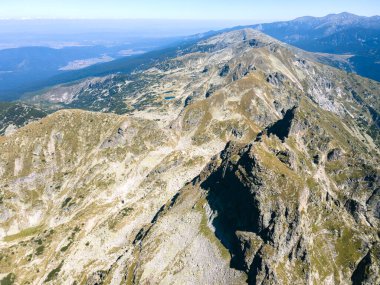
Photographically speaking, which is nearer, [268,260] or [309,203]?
[268,260]

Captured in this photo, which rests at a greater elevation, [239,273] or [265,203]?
[265,203]

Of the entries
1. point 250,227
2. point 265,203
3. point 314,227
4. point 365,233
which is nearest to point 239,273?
point 250,227

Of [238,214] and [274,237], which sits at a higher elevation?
[274,237]

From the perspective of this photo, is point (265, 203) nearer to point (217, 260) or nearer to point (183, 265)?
point (217, 260)

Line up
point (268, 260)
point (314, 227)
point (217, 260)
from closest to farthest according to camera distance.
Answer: point (268, 260)
point (217, 260)
point (314, 227)

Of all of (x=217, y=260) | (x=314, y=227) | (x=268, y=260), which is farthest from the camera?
(x=314, y=227)

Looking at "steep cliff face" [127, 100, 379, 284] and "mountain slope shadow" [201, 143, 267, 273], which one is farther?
"mountain slope shadow" [201, 143, 267, 273]

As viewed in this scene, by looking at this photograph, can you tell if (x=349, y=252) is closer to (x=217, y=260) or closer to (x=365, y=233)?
(x=365, y=233)

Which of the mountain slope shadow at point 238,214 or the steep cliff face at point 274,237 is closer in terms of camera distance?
the steep cliff face at point 274,237

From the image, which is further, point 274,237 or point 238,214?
point 238,214

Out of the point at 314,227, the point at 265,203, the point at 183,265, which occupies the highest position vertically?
the point at 265,203
